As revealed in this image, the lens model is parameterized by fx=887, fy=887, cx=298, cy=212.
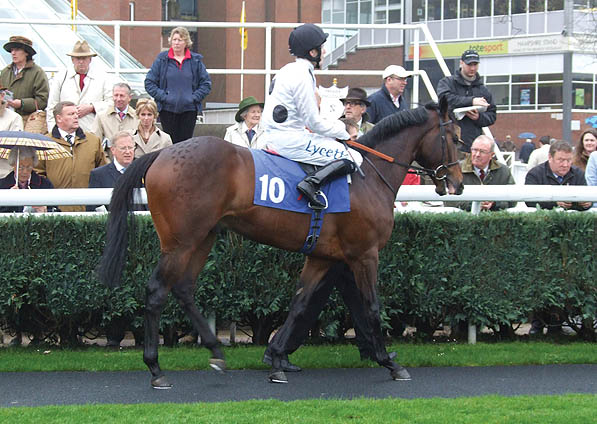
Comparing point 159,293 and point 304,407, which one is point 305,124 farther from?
point 304,407

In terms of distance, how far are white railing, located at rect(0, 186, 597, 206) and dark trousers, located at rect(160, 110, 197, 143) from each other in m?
2.41

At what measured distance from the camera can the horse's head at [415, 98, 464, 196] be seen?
671cm

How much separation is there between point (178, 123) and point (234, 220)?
11.8 feet

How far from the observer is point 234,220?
598cm

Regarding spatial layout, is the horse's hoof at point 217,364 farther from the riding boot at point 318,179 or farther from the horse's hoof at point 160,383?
the riding boot at point 318,179

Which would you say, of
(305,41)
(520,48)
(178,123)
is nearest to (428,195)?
(305,41)

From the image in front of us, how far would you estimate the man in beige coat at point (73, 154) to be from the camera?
330 inches

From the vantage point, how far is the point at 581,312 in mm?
7402

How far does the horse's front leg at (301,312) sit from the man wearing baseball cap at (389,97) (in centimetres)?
340

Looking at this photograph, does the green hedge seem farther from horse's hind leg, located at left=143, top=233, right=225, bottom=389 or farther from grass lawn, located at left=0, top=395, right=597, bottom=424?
grass lawn, located at left=0, top=395, right=597, bottom=424

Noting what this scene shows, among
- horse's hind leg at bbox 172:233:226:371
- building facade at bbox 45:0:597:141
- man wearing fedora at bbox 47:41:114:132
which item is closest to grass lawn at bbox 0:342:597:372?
horse's hind leg at bbox 172:233:226:371

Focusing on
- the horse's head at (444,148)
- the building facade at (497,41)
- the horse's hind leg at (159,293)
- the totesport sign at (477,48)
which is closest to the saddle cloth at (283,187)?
the horse's hind leg at (159,293)

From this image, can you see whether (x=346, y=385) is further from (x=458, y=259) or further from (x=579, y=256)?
(x=579, y=256)

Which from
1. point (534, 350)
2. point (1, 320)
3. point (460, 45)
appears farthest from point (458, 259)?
point (460, 45)
